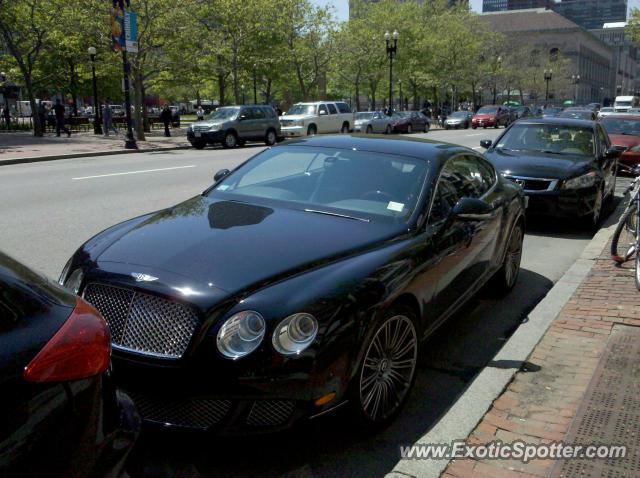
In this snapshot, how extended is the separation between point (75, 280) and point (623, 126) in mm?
17304

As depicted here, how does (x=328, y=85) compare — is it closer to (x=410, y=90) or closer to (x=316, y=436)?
(x=410, y=90)

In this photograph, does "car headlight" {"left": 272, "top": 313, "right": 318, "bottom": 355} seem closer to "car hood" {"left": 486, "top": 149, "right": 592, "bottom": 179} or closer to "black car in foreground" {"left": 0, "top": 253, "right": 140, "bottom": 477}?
"black car in foreground" {"left": 0, "top": 253, "right": 140, "bottom": 477}

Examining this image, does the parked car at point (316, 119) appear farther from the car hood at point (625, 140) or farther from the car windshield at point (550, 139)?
the car windshield at point (550, 139)

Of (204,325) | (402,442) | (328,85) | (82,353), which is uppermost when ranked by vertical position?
(328,85)

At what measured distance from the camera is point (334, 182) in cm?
464

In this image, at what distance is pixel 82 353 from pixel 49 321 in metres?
0.14

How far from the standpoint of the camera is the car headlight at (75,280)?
11.2 ft

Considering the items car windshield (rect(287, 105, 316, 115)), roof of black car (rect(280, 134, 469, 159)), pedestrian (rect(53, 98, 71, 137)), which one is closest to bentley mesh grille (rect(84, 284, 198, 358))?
roof of black car (rect(280, 134, 469, 159))

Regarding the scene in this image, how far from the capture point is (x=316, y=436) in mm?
3475

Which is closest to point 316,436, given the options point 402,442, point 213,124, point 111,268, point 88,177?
point 402,442

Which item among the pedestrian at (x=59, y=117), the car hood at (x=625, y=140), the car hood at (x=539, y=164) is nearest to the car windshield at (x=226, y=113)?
the pedestrian at (x=59, y=117)

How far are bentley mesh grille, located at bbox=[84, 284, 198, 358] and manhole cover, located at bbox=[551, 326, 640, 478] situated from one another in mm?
1882

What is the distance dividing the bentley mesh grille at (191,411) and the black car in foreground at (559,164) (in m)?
7.29

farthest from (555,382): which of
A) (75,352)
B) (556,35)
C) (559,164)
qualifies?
(556,35)
